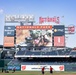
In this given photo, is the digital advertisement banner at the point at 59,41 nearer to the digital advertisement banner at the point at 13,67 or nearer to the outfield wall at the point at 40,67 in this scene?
the outfield wall at the point at 40,67

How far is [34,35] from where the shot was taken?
8762 cm

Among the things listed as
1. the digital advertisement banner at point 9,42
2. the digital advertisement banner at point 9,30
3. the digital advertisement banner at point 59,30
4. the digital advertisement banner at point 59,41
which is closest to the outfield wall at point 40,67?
the digital advertisement banner at point 59,41

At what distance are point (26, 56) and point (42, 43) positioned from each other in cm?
1022

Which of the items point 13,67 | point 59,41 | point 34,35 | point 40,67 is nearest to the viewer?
point 13,67

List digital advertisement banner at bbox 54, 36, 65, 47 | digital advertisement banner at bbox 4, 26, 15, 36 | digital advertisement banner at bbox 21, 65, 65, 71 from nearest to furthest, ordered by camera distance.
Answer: digital advertisement banner at bbox 21, 65, 65, 71 → digital advertisement banner at bbox 54, 36, 65, 47 → digital advertisement banner at bbox 4, 26, 15, 36

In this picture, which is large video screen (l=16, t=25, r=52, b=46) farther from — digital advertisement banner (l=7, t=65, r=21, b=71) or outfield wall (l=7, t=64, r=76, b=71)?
digital advertisement banner (l=7, t=65, r=21, b=71)

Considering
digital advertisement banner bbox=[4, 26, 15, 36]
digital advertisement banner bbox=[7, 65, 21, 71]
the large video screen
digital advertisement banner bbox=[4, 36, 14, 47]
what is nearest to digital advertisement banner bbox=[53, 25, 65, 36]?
the large video screen

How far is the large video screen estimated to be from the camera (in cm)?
8669

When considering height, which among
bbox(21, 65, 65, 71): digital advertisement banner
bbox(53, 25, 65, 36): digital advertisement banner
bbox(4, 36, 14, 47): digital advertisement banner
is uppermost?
bbox(53, 25, 65, 36): digital advertisement banner

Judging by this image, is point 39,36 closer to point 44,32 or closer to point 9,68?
point 44,32

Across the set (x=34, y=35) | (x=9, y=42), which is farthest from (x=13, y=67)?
(x=34, y=35)

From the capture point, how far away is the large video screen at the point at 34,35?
86688 millimetres

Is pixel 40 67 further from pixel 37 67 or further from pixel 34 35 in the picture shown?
pixel 34 35

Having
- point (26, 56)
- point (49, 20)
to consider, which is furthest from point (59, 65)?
point (49, 20)
